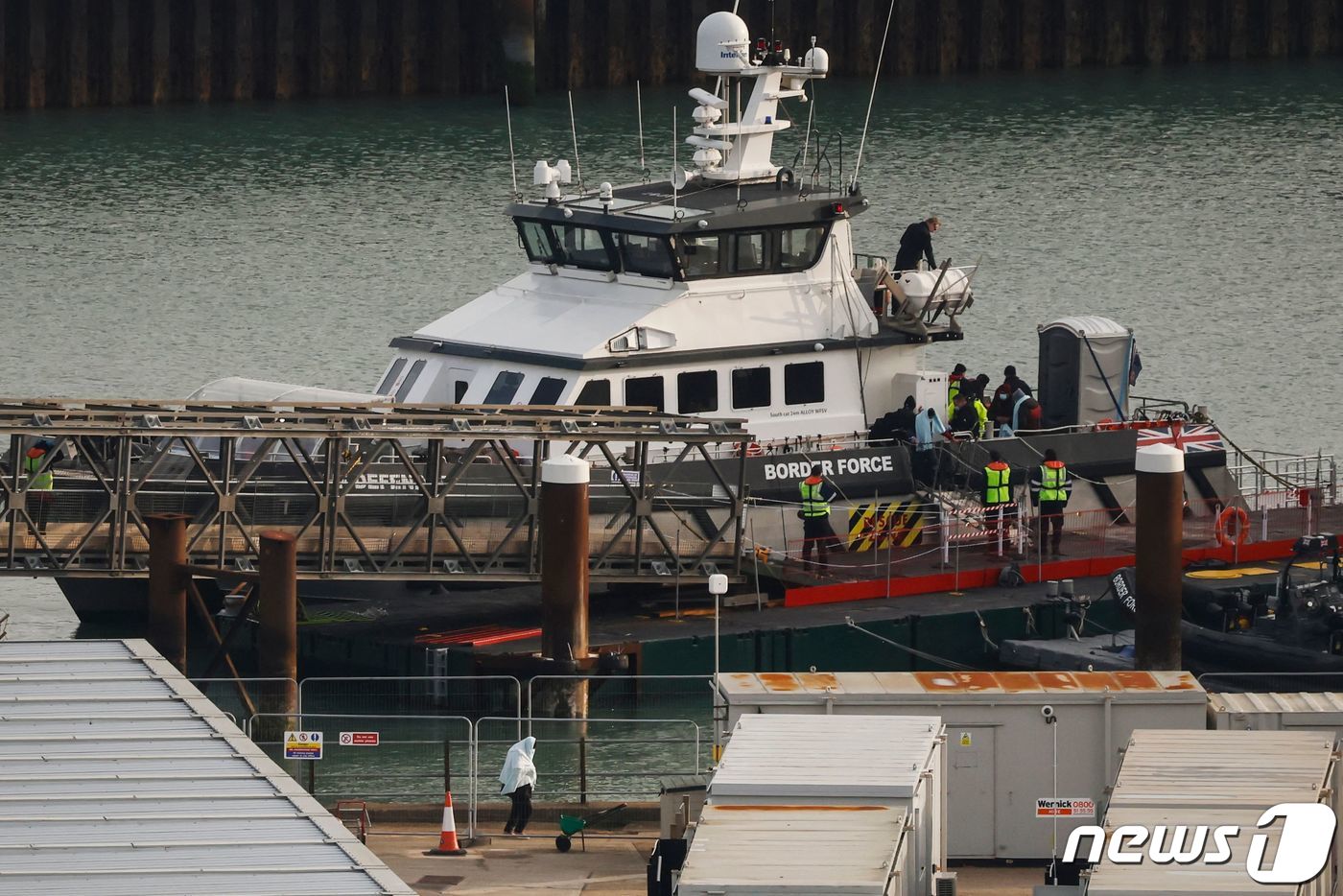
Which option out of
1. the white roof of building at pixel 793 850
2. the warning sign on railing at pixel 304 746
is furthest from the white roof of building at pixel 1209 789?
the warning sign on railing at pixel 304 746

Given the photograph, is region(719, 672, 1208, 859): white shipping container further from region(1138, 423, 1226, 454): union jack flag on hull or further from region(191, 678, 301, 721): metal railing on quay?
region(1138, 423, 1226, 454): union jack flag on hull

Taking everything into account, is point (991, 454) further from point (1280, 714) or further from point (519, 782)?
point (519, 782)

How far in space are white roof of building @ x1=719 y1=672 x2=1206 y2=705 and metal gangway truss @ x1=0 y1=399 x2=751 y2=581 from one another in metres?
5.86

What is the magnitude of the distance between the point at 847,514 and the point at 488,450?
3.78 m

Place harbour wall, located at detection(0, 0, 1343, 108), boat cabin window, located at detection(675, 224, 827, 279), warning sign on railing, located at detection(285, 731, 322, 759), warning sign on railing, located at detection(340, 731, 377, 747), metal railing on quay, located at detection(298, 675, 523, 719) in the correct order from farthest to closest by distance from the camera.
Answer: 1. harbour wall, located at detection(0, 0, 1343, 108)
2. boat cabin window, located at detection(675, 224, 827, 279)
3. metal railing on quay, located at detection(298, 675, 523, 719)
4. warning sign on railing, located at detection(340, 731, 377, 747)
5. warning sign on railing, located at detection(285, 731, 322, 759)

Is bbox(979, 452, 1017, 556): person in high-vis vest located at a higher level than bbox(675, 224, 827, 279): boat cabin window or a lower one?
lower

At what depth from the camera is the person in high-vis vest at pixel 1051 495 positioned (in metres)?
31.3

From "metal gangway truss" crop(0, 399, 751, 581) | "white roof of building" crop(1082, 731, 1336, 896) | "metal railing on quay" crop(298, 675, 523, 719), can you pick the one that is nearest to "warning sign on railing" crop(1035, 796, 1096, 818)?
"white roof of building" crop(1082, 731, 1336, 896)

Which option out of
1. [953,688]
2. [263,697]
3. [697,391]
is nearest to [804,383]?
[697,391]

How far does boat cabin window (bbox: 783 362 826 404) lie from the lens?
3192cm

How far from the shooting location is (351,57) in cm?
6938

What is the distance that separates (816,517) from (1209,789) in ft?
36.2

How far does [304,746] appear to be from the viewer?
22969mm

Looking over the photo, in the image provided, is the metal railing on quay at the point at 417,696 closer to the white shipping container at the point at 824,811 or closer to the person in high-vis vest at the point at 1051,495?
the white shipping container at the point at 824,811
